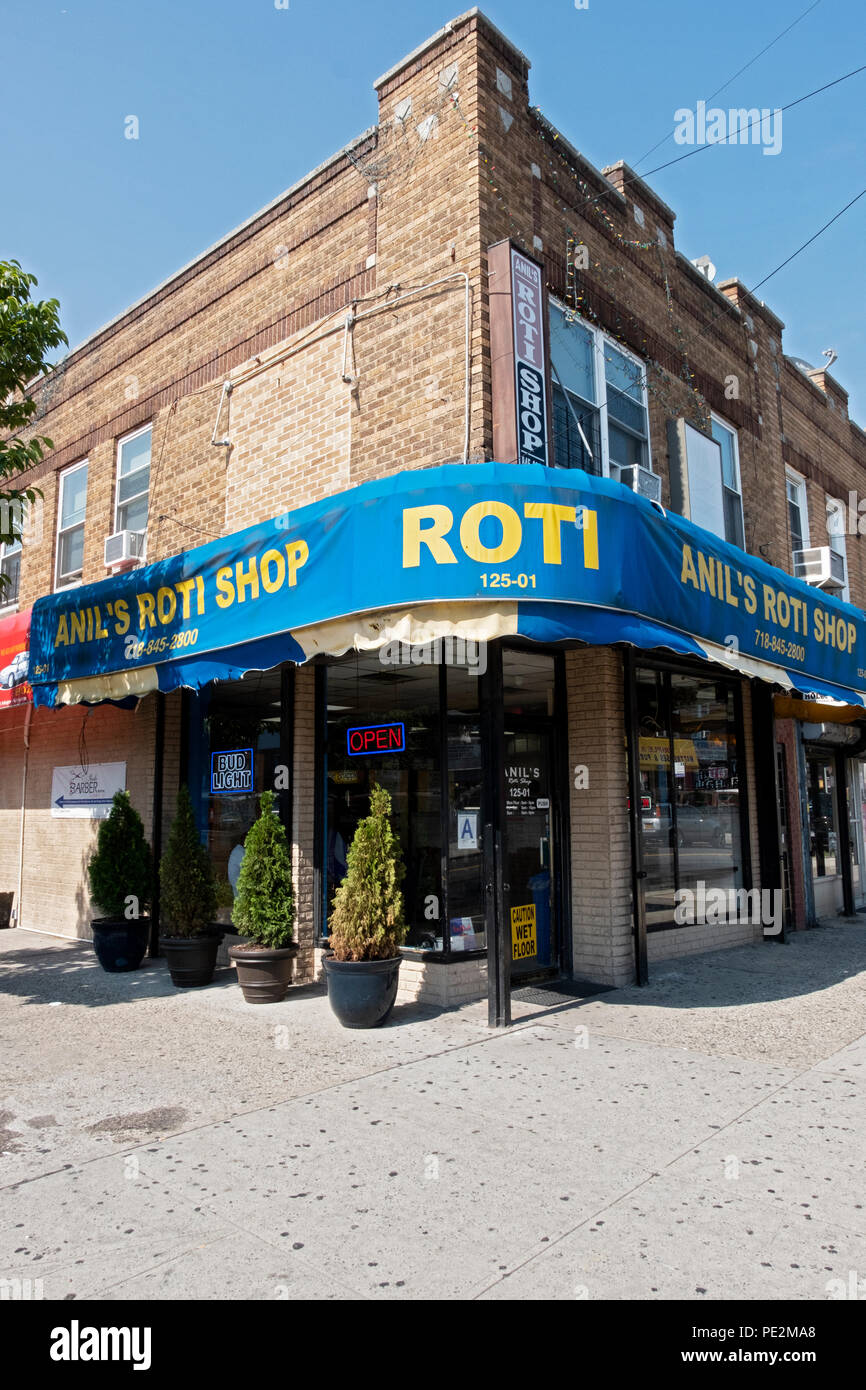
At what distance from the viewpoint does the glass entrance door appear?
27.4 ft

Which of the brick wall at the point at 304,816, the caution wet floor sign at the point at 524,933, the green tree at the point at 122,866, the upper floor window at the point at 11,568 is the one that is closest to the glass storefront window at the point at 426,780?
the brick wall at the point at 304,816

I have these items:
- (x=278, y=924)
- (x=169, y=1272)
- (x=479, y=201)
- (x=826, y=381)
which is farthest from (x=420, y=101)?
(x=826, y=381)

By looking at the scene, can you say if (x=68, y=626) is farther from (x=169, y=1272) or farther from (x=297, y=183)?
(x=169, y=1272)

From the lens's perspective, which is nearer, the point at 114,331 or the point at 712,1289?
the point at 712,1289

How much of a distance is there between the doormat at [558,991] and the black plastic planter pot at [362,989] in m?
1.39

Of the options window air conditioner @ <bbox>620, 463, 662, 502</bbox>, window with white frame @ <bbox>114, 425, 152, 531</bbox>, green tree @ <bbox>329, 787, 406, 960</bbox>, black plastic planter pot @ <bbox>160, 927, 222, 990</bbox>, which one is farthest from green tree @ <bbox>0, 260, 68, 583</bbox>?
A: window air conditioner @ <bbox>620, 463, 662, 502</bbox>

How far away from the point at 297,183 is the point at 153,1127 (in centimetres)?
899

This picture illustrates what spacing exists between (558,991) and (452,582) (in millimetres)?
3992

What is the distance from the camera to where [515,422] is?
7508 millimetres

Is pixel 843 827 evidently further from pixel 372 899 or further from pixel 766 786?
pixel 372 899

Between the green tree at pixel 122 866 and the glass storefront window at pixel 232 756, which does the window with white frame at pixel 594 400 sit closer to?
the glass storefront window at pixel 232 756

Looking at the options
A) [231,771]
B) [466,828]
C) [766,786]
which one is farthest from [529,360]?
[766,786]

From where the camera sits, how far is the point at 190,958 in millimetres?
8852

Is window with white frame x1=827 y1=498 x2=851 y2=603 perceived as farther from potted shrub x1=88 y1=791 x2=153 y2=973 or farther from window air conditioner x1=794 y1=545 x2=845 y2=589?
potted shrub x1=88 y1=791 x2=153 y2=973
